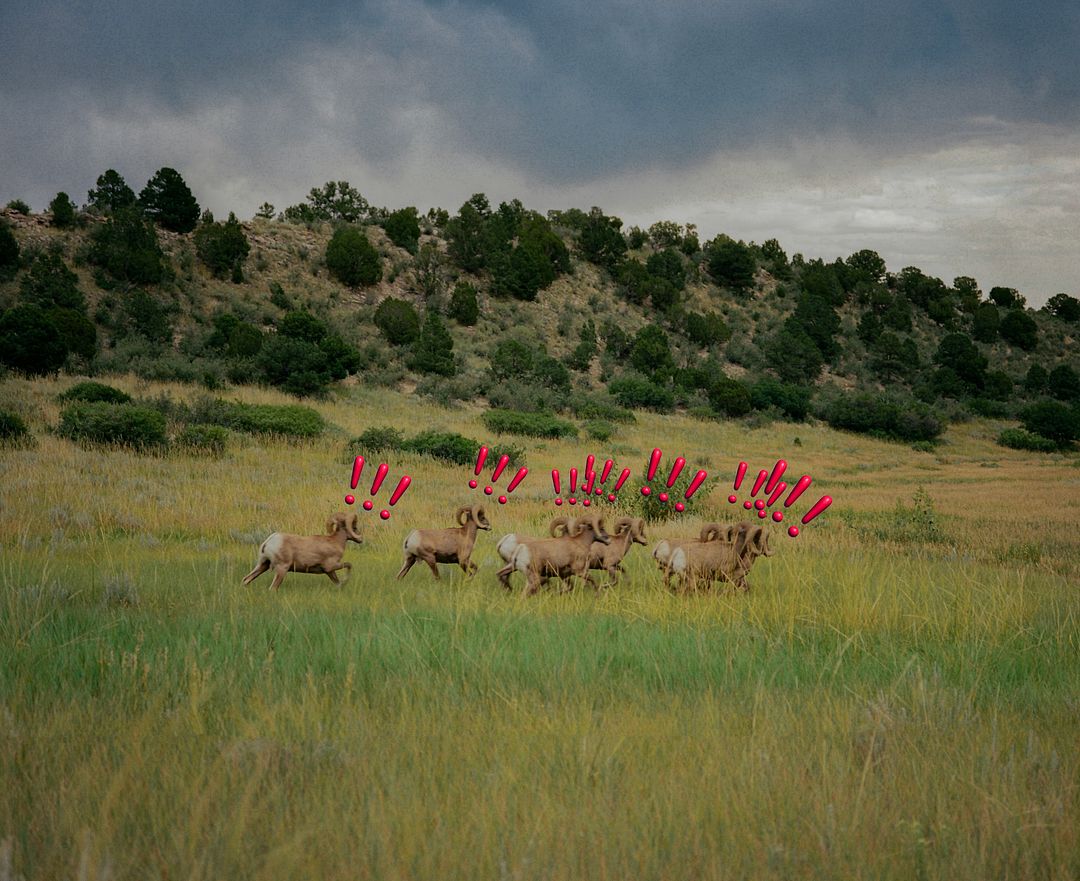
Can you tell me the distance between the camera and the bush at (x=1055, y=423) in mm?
42438

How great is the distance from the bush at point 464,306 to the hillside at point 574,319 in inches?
13.5

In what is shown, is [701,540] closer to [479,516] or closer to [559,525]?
[559,525]

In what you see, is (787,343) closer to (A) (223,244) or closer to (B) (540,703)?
(A) (223,244)

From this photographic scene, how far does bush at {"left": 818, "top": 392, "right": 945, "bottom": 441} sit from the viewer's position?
4234cm

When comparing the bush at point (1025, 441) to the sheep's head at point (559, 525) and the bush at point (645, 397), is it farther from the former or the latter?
the sheep's head at point (559, 525)

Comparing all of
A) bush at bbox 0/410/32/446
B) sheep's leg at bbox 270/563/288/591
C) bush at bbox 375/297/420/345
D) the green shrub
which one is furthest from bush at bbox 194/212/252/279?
Answer: sheep's leg at bbox 270/563/288/591

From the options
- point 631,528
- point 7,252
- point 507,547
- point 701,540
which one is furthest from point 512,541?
point 7,252

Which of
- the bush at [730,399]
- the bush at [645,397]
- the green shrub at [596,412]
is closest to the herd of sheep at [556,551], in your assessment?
the green shrub at [596,412]

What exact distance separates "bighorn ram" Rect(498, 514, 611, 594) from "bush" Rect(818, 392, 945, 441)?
39716 mm

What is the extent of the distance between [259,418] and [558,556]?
1531 cm

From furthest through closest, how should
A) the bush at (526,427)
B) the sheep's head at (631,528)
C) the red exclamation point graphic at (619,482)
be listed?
the bush at (526,427) < the red exclamation point graphic at (619,482) < the sheep's head at (631,528)

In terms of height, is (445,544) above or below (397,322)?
below

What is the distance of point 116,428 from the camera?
15.9 meters

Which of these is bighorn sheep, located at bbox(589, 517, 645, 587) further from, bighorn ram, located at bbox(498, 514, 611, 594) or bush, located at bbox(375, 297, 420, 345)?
bush, located at bbox(375, 297, 420, 345)
